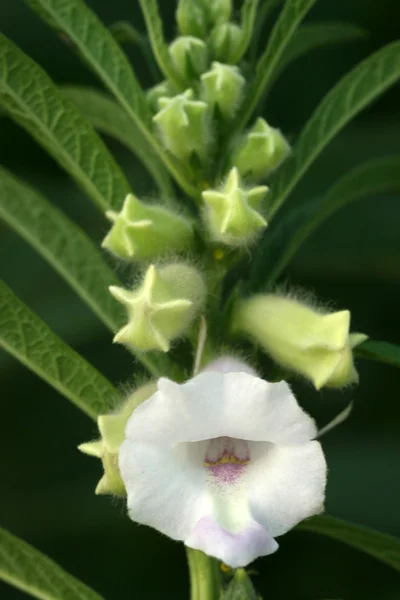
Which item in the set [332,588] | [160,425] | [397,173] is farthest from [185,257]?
[332,588]

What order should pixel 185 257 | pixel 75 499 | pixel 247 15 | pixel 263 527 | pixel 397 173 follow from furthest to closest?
1. pixel 75 499
2. pixel 397 173
3. pixel 247 15
4. pixel 185 257
5. pixel 263 527

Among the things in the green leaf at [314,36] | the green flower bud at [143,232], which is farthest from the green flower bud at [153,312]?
the green leaf at [314,36]

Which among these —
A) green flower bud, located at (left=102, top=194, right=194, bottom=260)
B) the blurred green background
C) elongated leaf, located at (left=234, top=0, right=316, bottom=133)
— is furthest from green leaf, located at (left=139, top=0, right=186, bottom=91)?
the blurred green background

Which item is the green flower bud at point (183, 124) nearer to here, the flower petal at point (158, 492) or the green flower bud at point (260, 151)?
the green flower bud at point (260, 151)

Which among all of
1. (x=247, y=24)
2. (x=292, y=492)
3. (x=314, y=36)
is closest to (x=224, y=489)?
(x=292, y=492)

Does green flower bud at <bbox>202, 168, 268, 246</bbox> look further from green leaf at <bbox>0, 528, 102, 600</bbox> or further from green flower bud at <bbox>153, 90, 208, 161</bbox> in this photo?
green leaf at <bbox>0, 528, 102, 600</bbox>

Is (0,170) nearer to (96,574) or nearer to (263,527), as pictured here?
(263,527)

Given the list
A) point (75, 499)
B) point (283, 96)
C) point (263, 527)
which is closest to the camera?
point (263, 527)
